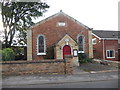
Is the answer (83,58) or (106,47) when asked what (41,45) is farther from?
(106,47)

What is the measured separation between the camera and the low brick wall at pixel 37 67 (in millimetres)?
11508

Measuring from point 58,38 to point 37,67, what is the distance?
8465mm

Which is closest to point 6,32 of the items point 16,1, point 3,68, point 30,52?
point 16,1

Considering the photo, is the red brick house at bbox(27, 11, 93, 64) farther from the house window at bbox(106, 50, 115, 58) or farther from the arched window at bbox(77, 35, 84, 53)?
the house window at bbox(106, 50, 115, 58)

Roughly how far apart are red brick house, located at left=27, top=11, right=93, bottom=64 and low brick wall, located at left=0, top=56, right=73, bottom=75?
19.0 ft

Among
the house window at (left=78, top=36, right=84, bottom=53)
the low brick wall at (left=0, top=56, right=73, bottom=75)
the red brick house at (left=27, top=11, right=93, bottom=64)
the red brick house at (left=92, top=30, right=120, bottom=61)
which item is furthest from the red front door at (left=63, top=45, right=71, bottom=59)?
the red brick house at (left=92, top=30, right=120, bottom=61)

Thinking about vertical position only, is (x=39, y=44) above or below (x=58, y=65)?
above

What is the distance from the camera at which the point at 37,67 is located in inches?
463

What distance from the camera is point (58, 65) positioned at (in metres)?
12.0

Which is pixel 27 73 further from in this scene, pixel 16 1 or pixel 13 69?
pixel 16 1

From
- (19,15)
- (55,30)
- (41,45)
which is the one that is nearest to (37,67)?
(41,45)

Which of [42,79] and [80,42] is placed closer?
[42,79]

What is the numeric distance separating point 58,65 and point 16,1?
15538mm

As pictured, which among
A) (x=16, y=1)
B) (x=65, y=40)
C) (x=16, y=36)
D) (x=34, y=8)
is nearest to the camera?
(x=65, y=40)
